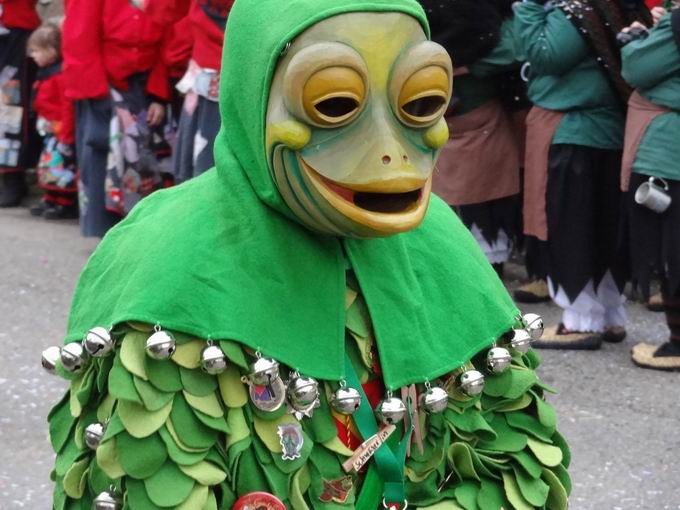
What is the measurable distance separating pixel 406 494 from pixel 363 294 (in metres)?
0.37

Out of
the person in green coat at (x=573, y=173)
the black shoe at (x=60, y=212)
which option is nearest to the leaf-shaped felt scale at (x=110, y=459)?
→ the person in green coat at (x=573, y=173)

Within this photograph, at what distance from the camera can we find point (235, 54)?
2.41m

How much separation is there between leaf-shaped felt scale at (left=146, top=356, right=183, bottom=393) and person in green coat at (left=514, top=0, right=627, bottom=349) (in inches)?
138

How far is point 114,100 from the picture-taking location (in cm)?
728

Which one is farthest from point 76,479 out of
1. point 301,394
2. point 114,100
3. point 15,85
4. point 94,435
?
point 15,85

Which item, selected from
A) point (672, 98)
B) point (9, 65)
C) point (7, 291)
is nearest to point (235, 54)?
point (672, 98)

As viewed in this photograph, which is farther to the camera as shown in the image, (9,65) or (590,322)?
(9,65)

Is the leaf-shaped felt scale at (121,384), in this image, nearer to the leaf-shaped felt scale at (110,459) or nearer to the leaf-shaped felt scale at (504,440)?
the leaf-shaped felt scale at (110,459)

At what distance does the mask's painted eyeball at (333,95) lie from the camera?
2240 millimetres

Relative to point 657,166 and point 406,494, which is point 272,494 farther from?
point 657,166

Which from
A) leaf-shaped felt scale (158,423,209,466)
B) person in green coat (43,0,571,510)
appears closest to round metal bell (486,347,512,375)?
person in green coat (43,0,571,510)

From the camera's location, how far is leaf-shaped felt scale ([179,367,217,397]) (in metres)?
2.31

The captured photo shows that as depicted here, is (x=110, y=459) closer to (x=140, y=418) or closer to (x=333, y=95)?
(x=140, y=418)

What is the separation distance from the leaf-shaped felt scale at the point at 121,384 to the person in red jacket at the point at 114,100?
490 centimetres
